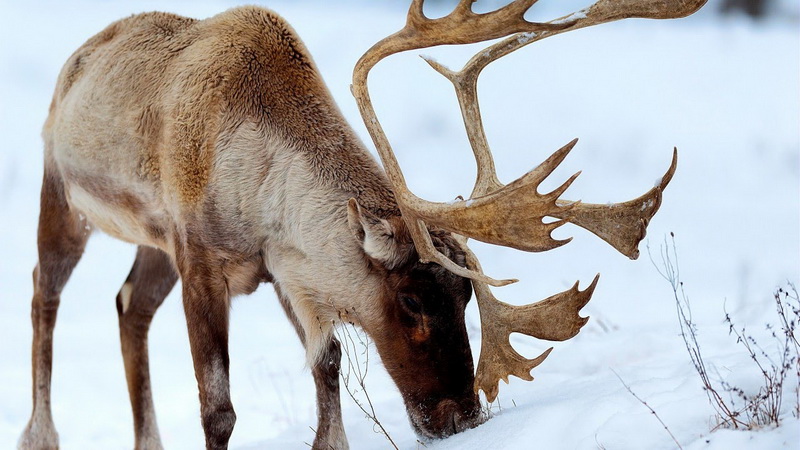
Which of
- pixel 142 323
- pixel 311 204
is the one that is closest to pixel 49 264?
pixel 142 323

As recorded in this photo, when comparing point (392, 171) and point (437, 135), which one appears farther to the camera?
point (437, 135)

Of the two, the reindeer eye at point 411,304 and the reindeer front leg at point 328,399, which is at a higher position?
the reindeer eye at point 411,304

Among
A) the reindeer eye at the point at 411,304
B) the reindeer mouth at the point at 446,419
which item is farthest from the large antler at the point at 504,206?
the reindeer eye at the point at 411,304

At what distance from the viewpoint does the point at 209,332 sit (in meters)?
4.37

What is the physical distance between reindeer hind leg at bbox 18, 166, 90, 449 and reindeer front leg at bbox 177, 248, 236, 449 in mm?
1434

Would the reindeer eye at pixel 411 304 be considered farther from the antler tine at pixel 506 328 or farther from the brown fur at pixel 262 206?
the antler tine at pixel 506 328

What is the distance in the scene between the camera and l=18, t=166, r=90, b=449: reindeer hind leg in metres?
5.46

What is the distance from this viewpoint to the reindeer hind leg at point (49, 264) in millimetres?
5465

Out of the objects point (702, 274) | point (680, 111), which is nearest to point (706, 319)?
point (702, 274)

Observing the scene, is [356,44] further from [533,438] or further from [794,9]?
[533,438]

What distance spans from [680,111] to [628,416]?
32.4 feet

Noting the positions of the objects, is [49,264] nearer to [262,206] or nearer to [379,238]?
[262,206]

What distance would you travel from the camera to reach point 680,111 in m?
12.4

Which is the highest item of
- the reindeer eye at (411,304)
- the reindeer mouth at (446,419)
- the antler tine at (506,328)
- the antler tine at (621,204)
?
the antler tine at (621,204)
